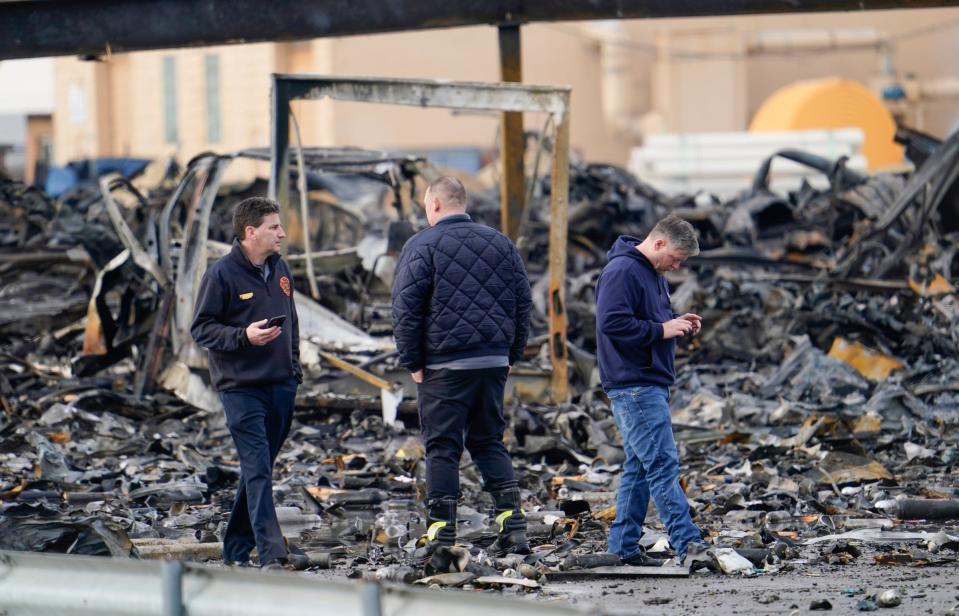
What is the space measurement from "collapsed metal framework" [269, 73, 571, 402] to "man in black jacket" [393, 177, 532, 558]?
4.00 metres

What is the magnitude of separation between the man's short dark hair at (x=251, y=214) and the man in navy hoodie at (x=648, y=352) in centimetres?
153

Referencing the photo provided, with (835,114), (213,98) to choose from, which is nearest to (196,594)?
(835,114)

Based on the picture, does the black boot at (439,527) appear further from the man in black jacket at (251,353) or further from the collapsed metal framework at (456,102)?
the collapsed metal framework at (456,102)

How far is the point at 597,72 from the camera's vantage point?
1505 inches

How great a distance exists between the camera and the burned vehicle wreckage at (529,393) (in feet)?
25.1

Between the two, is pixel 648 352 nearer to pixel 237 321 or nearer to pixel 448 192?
pixel 448 192

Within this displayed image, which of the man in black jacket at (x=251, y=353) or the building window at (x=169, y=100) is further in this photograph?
the building window at (x=169, y=100)

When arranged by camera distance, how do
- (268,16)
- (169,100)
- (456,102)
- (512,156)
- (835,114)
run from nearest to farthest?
(456,102)
(268,16)
(512,156)
(835,114)
(169,100)

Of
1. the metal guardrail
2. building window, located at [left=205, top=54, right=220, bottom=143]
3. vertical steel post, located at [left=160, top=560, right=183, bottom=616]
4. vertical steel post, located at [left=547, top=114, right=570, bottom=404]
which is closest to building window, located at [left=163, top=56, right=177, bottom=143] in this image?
building window, located at [left=205, top=54, right=220, bottom=143]

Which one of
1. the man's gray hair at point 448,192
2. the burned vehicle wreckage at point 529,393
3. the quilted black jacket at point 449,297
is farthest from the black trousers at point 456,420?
the man's gray hair at point 448,192

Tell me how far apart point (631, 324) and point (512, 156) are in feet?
21.8

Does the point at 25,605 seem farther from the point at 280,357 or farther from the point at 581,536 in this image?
the point at 581,536

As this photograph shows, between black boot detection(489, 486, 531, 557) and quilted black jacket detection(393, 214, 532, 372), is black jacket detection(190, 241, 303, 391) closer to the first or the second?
quilted black jacket detection(393, 214, 532, 372)

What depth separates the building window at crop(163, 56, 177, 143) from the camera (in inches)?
1527
